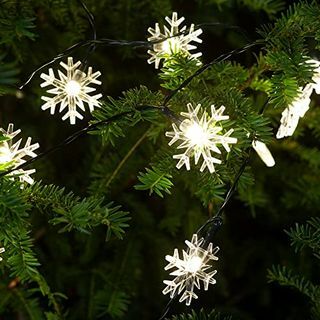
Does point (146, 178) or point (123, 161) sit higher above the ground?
point (123, 161)

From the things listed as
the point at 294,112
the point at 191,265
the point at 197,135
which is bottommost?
the point at 191,265

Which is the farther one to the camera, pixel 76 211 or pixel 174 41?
pixel 174 41

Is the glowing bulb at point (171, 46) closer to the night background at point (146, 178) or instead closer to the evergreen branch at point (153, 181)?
the night background at point (146, 178)

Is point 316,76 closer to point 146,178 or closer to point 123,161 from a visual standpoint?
point 146,178

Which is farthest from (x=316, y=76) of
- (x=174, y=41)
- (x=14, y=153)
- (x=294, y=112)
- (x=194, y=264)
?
(x=14, y=153)

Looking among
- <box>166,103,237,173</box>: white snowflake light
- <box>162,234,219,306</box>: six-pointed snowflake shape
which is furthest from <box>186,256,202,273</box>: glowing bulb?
<box>166,103,237,173</box>: white snowflake light

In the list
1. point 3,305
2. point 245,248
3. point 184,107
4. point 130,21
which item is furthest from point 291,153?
point 3,305
